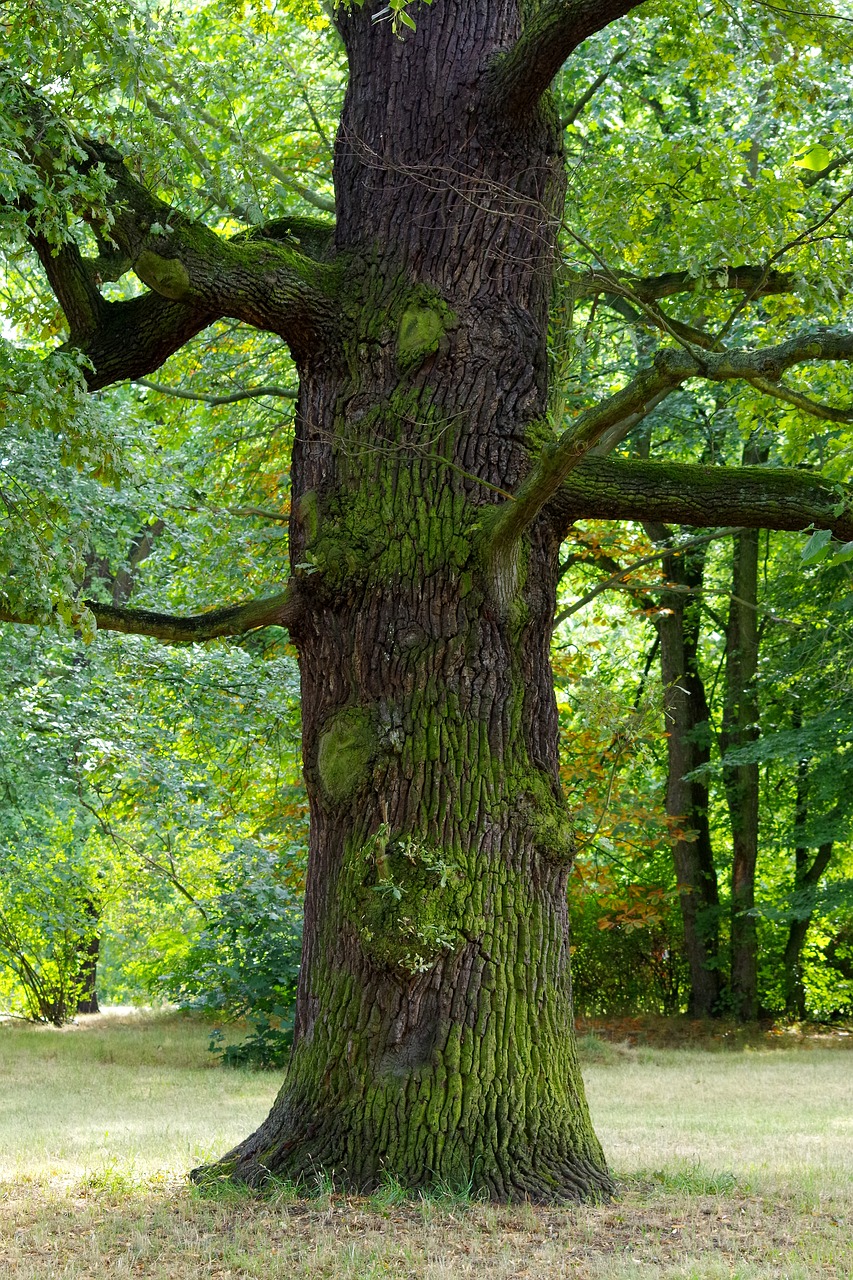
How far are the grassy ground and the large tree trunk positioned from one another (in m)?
0.31

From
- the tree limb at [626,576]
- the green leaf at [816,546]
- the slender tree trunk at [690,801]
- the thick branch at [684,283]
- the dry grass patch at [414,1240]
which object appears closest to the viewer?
the green leaf at [816,546]

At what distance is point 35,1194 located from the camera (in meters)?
5.69

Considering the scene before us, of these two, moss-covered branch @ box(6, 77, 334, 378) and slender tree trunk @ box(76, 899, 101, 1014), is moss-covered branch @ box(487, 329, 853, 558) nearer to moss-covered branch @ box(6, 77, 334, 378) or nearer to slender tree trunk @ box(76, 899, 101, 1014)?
moss-covered branch @ box(6, 77, 334, 378)

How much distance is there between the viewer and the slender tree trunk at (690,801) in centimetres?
1891

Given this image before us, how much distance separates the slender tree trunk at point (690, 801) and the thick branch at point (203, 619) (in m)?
13.2

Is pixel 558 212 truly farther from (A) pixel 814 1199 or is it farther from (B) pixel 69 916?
Result: (B) pixel 69 916

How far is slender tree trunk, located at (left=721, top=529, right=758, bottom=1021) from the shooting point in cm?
1841

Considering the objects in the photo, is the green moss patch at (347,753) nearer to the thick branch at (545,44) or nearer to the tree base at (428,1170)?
the tree base at (428,1170)

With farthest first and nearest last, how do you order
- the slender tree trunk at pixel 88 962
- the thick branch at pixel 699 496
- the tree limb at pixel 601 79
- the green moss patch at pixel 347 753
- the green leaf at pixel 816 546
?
the slender tree trunk at pixel 88 962, the tree limb at pixel 601 79, the thick branch at pixel 699 496, the green moss patch at pixel 347 753, the green leaf at pixel 816 546

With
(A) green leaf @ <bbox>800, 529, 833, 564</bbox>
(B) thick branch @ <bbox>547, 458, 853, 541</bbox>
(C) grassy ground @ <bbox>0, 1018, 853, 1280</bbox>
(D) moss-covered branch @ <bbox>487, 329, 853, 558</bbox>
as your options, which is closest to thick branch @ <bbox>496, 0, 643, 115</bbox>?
(D) moss-covered branch @ <bbox>487, 329, 853, 558</bbox>

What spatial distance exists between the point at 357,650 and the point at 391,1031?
172 centimetres

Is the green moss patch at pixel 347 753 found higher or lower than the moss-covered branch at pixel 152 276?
lower

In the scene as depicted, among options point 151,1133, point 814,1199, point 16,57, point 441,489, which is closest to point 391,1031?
point 814,1199

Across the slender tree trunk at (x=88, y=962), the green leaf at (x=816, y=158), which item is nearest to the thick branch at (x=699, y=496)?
the green leaf at (x=816, y=158)
